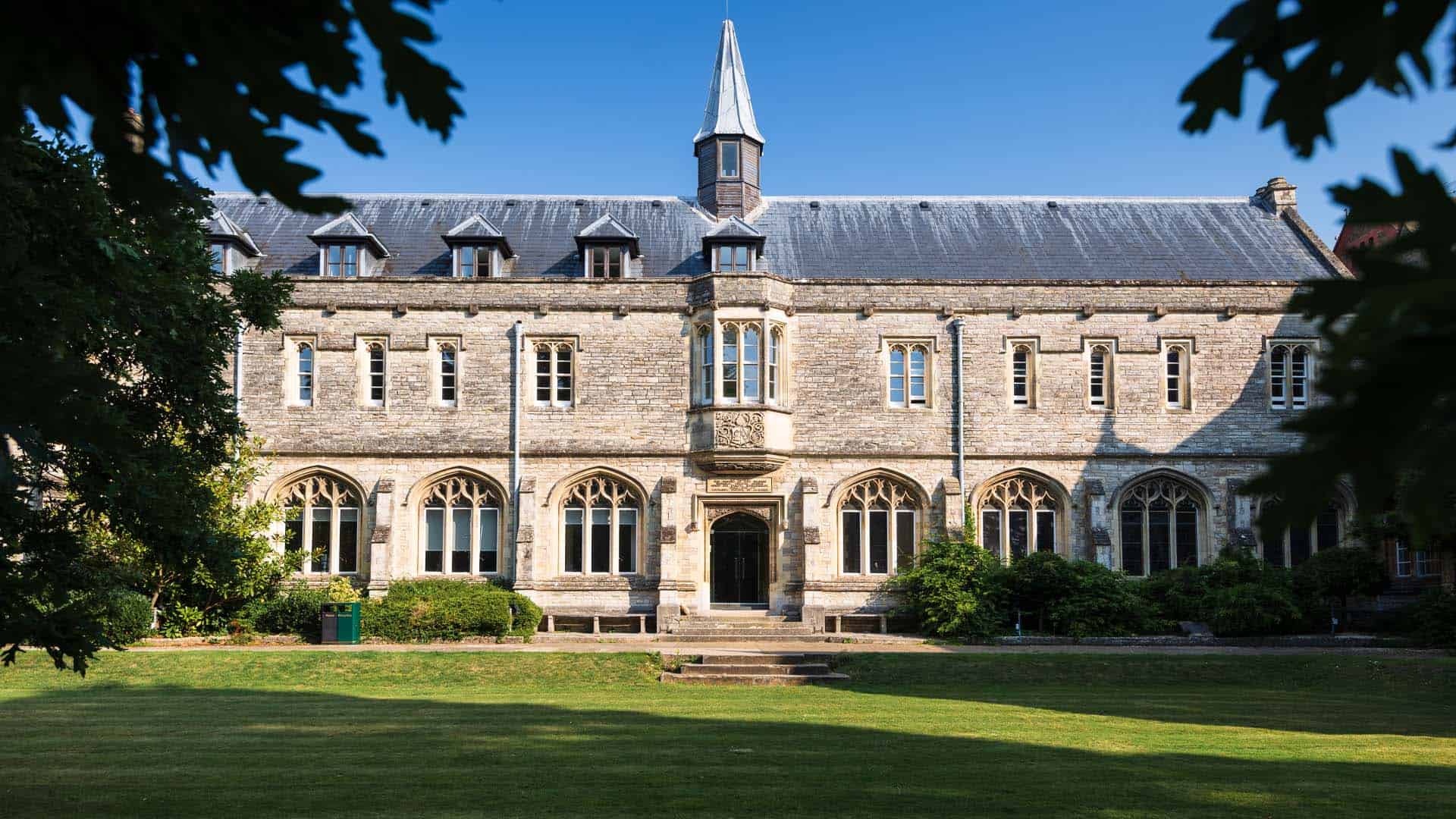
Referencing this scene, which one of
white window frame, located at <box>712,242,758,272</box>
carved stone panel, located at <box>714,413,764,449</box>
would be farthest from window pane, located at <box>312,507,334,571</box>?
white window frame, located at <box>712,242,758,272</box>

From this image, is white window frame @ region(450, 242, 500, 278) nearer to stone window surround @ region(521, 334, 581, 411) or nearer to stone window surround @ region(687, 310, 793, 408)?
stone window surround @ region(521, 334, 581, 411)

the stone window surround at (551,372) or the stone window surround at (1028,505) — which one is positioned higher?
the stone window surround at (551,372)

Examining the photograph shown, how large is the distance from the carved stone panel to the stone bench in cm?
386

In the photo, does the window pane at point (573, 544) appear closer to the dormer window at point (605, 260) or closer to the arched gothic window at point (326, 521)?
the arched gothic window at point (326, 521)

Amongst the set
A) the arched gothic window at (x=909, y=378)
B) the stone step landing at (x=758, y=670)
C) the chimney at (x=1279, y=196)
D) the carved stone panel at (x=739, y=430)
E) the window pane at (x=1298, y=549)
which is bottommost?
the stone step landing at (x=758, y=670)

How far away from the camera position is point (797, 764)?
10695 mm

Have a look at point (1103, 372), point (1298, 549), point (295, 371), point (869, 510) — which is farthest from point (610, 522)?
point (1298, 549)

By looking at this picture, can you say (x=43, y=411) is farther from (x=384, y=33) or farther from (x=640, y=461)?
(x=640, y=461)

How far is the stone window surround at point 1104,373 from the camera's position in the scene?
2656 cm

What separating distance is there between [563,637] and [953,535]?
8.32 m

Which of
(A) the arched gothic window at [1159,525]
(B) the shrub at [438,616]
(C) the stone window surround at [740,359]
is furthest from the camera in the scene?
(A) the arched gothic window at [1159,525]

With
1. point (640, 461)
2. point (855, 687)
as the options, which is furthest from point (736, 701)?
point (640, 461)

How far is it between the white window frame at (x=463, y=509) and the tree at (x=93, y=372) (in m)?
12.7

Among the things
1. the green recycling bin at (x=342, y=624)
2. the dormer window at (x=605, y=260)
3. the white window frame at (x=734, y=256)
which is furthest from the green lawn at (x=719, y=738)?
the white window frame at (x=734, y=256)
